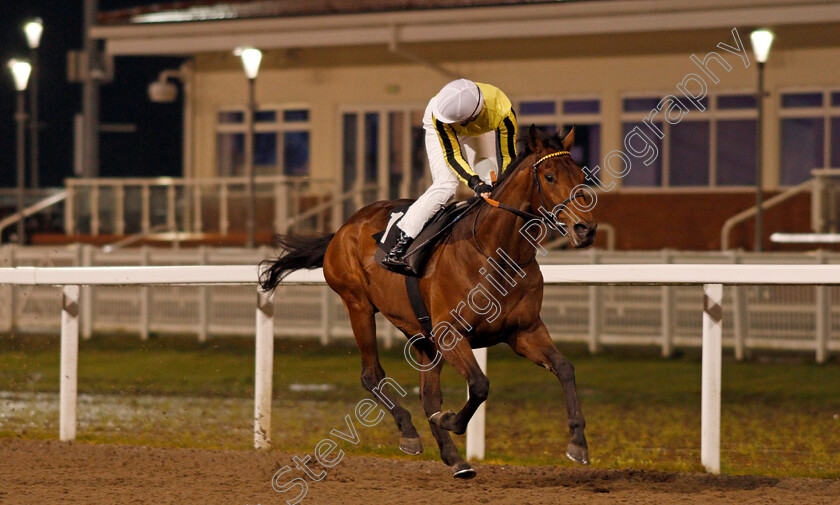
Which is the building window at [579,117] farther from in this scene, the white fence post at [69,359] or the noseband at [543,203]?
the noseband at [543,203]

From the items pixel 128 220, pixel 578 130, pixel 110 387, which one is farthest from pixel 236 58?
pixel 110 387

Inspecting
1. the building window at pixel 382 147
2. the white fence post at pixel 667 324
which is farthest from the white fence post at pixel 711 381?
the building window at pixel 382 147

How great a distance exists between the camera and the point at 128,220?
18938 millimetres

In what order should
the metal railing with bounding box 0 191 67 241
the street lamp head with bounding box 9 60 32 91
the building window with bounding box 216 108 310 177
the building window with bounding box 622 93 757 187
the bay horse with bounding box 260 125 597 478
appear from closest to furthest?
the bay horse with bounding box 260 125 597 478 → the building window with bounding box 622 93 757 187 → the street lamp head with bounding box 9 60 32 91 → the metal railing with bounding box 0 191 67 241 → the building window with bounding box 216 108 310 177

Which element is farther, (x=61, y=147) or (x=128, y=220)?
(x=61, y=147)

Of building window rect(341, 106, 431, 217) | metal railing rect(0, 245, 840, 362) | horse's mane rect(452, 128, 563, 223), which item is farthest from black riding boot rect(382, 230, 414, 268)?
building window rect(341, 106, 431, 217)

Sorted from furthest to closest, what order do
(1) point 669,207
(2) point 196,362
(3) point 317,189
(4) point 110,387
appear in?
(3) point 317,189 < (1) point 669,207 < (4) point 110,387 < (2) point 196,362

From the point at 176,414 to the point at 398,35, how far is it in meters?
10.5

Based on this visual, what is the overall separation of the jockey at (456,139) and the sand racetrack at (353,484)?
41.0 inches

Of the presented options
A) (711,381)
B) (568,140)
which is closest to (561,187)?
(568,140)

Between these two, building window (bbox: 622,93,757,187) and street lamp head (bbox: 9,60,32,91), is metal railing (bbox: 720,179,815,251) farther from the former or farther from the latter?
street lamp head (bbox: 9,60,32,91)

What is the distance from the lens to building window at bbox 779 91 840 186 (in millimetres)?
17312

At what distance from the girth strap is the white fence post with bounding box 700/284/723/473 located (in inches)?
51.9

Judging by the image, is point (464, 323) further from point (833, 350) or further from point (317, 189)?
point (317, 189)
